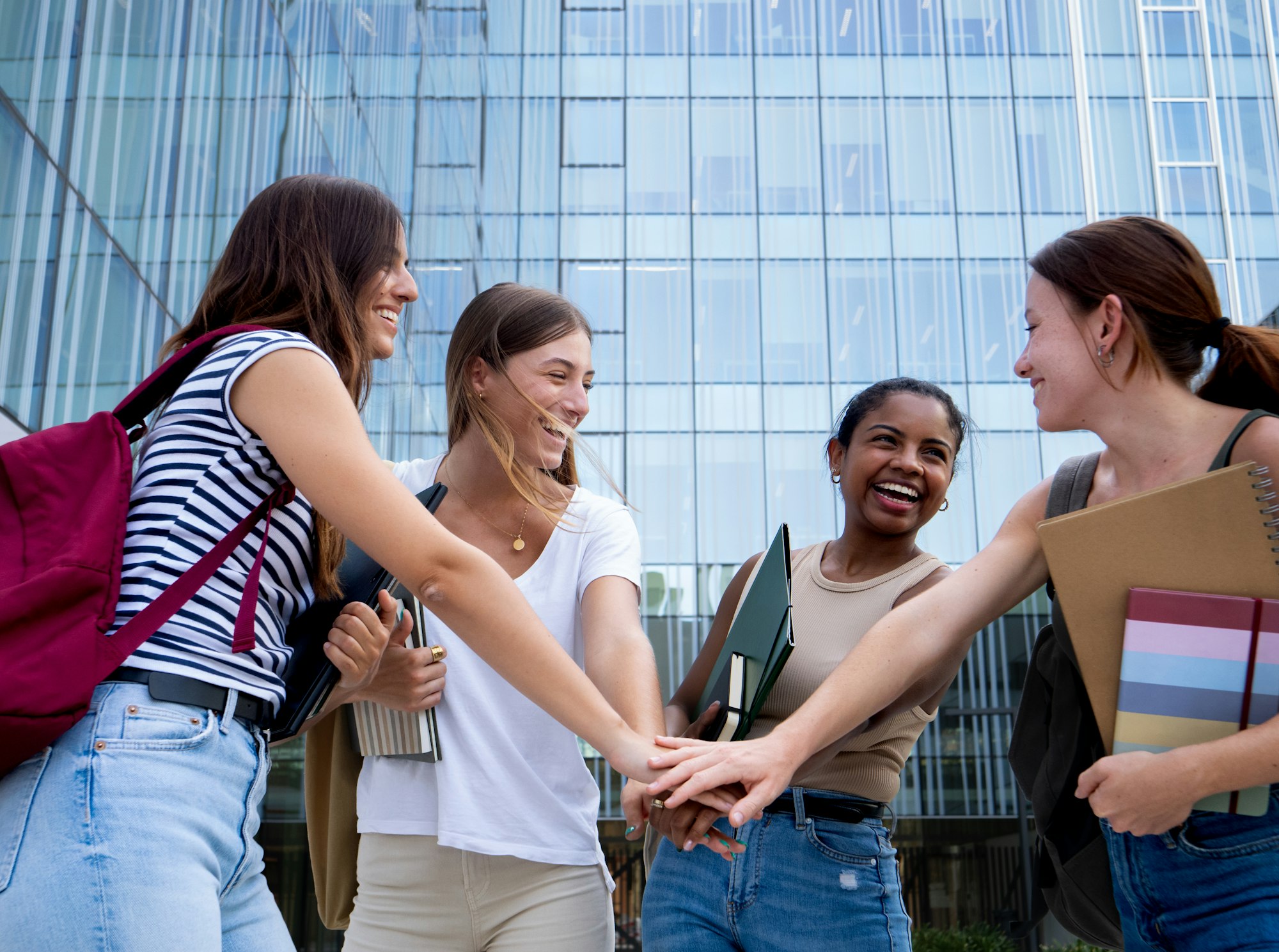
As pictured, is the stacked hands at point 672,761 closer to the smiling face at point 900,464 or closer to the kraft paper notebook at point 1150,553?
the kraft paper notebook at point 1150,553

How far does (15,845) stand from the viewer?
129cm

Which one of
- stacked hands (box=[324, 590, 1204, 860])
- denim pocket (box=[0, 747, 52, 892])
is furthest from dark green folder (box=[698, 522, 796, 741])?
denim pocket (box=[0, 747, 52, 892])

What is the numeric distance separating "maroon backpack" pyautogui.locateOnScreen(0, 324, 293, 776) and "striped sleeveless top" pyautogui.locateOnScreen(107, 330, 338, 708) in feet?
0.08

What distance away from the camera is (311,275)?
70.1 inches

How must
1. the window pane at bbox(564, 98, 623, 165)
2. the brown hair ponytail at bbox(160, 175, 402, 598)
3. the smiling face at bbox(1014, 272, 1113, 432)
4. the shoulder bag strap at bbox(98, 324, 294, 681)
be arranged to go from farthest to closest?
1. the window pane at bbox(564, 98, 623, 165)
2. the smiling face at bbox(1014, 272, 1113, 432)
3. the brown hair ponytail at bbox(160, 175, 402, 598)
4. the shoulder bag strap at bbox(98, 324, 294, 681)

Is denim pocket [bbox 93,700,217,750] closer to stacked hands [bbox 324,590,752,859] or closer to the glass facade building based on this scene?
stacked hands [bbox 324,590,752,859]

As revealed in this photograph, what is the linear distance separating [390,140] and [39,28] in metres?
6.84

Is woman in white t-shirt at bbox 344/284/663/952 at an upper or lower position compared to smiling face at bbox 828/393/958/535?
lower

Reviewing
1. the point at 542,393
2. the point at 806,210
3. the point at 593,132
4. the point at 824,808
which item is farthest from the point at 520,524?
the point at 593,132

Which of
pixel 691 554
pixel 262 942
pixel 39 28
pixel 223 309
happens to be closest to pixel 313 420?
pixel 223 309

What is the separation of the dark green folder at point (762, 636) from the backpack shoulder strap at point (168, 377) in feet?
3.01

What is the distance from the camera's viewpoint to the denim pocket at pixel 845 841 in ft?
7.42

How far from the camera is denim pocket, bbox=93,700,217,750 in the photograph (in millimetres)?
1349

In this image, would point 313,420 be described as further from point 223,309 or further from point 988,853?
point 988,853
